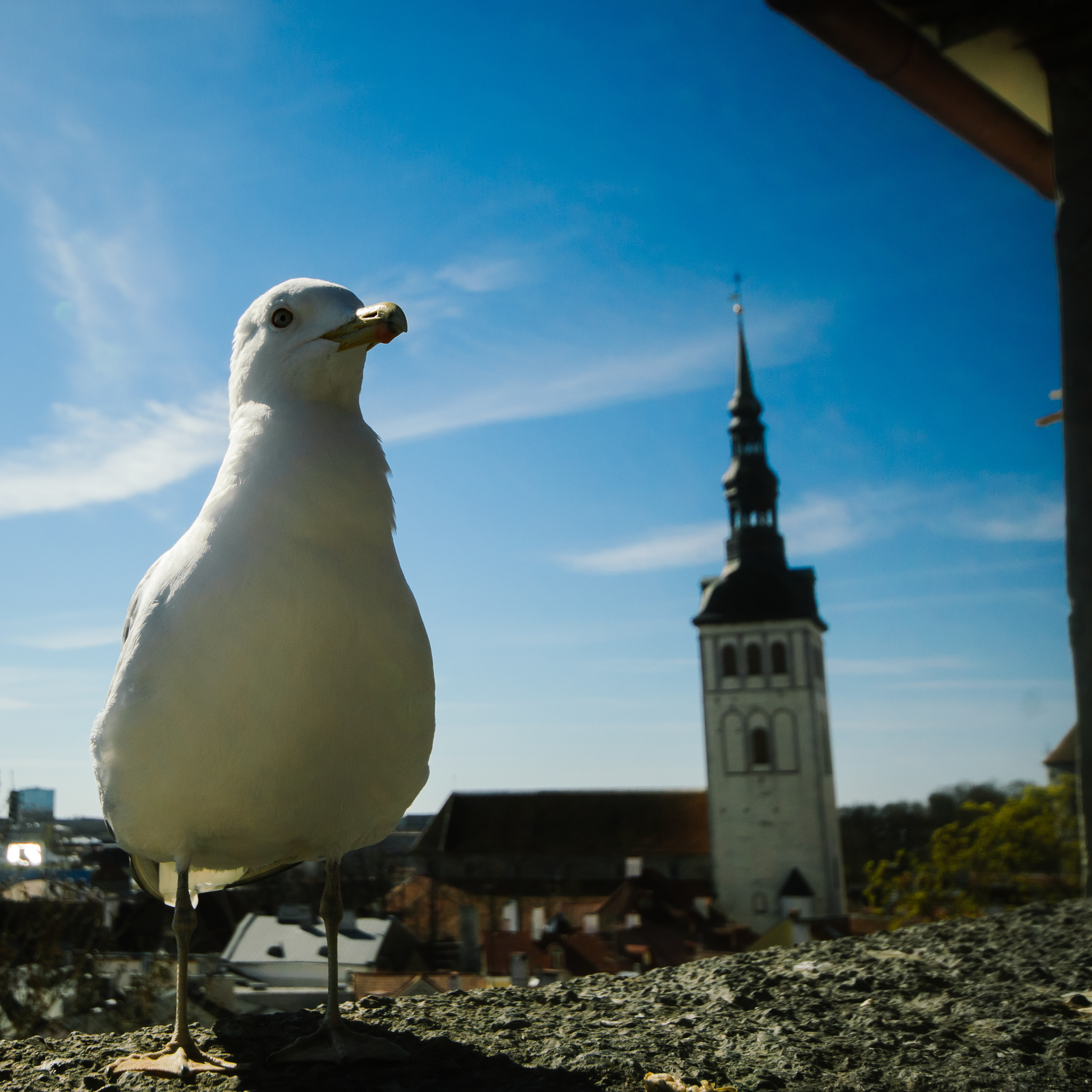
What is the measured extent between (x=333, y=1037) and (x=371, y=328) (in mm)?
1572

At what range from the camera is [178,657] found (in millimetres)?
2186

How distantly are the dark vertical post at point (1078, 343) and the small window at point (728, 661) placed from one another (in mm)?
47893

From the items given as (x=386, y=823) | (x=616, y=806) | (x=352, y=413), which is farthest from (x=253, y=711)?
(x=616, y=806)

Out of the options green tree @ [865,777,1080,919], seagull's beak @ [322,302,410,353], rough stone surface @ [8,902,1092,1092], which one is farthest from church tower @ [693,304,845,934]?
seagull's beak @ [322,302,410,353]

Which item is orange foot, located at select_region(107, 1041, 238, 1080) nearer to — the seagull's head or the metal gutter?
the seagull's head

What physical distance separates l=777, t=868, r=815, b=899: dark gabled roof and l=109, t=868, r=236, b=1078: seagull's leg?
160 ft

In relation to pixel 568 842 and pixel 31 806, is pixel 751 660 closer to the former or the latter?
pixel 568 842

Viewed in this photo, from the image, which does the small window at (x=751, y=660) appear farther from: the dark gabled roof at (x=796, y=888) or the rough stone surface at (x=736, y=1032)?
the rough stone surface at (x=736, y=1032)

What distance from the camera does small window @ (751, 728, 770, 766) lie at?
168 feet

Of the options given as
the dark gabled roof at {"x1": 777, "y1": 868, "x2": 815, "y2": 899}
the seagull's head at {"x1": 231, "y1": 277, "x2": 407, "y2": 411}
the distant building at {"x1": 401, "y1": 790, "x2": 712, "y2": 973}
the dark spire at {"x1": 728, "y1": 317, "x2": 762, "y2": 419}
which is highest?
the dark spire at {"x1": 728, "y1": 317, "x2": 762, "y2": 419}

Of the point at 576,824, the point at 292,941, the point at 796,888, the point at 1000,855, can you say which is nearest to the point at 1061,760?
the point at 796,888

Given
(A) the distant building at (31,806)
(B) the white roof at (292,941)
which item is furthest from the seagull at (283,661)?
(A) the distant building at (31,806)

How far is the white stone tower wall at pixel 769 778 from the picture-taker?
4875 cm

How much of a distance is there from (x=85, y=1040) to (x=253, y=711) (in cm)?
128
